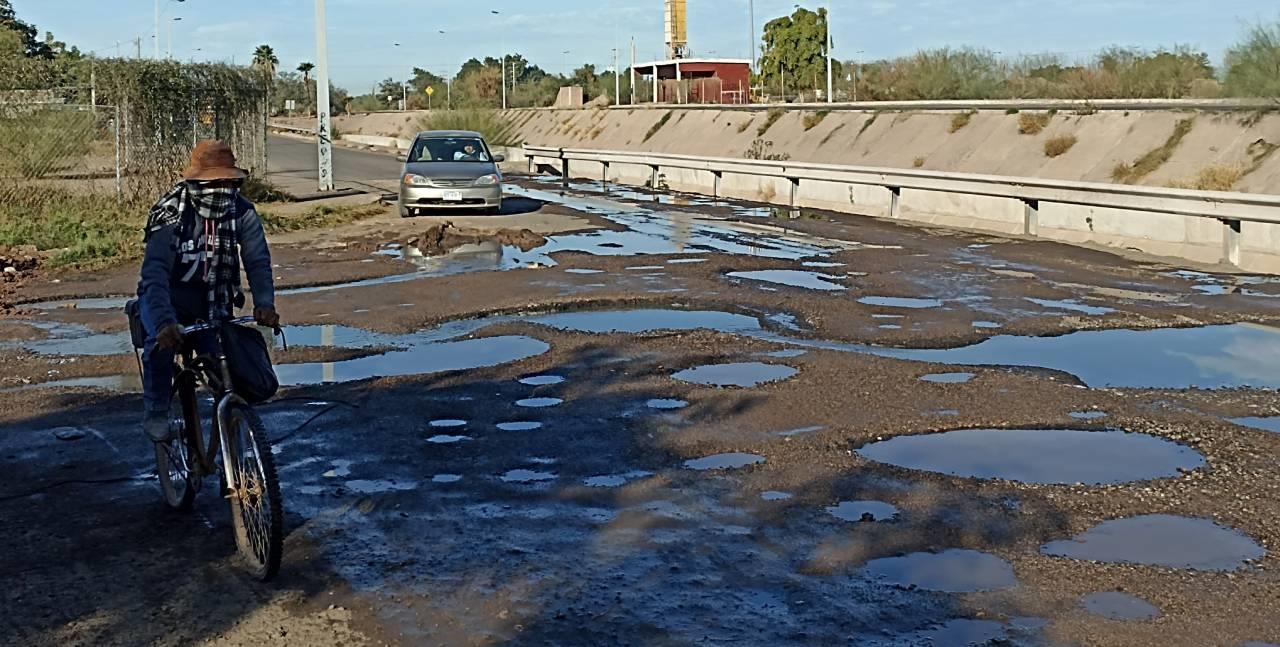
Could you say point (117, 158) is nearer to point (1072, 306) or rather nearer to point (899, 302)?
point (899, 302)

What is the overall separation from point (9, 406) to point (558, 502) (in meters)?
4.75

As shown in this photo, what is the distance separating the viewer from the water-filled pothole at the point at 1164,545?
625cm

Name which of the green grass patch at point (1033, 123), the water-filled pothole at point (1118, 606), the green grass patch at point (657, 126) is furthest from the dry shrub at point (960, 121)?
the water-filled pothole at point (1118, 606)

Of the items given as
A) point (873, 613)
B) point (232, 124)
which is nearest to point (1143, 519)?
point (873, 613)

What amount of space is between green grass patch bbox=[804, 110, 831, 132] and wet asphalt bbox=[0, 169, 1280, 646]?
35.6 meters

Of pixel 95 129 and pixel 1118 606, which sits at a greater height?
pixel 95 129

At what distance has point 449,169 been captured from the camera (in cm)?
2608

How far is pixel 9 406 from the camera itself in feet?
32.1

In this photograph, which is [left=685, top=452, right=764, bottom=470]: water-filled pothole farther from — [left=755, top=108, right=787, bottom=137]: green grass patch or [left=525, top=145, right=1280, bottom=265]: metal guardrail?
[left=755, top=108, right=787, bottom=137]: green grass patch

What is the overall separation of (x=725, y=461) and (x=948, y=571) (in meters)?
2.16

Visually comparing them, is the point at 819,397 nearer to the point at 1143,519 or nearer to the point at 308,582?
the point at 1143,519

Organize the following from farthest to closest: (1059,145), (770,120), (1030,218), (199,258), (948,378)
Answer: (770,120)
(1059,145)
(1030,218)
(948,378)
(199,258)

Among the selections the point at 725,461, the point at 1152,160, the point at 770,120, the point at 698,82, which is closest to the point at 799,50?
the point at 698,82

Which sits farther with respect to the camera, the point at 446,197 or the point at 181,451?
the point at 446,197
